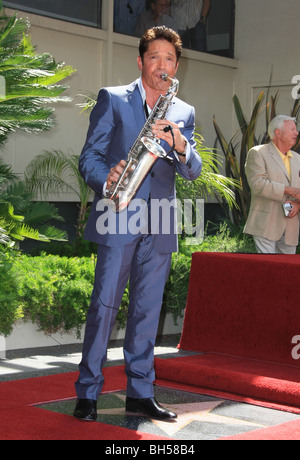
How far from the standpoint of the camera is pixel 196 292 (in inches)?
219

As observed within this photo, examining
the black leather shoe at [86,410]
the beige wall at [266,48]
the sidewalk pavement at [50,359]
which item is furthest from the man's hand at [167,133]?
the beige wall at [266,48]

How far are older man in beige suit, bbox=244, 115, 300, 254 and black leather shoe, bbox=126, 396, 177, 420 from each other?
9.46ft

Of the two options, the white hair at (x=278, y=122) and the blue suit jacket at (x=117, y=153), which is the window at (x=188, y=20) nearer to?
the white hair at (x=278, y=122)

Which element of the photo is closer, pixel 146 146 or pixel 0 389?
pixel 146 146

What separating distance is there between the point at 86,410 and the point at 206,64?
8874 mm

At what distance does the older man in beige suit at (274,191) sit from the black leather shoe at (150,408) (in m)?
2.88

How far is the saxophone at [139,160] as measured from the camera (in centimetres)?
351

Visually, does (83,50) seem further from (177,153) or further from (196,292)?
(177,153)

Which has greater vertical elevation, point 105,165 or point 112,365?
point 105,165

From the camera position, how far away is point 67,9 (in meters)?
9.92

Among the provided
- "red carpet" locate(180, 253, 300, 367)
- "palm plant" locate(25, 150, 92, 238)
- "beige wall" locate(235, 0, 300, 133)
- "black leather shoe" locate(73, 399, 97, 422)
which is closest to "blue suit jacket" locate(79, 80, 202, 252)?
"black leather shoe" locate(73, 399, 97, 422)

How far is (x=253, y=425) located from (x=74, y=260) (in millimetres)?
3318

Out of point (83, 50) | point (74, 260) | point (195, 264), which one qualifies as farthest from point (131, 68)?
point (195, 264)

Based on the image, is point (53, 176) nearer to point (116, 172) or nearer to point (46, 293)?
point (46, 293)
